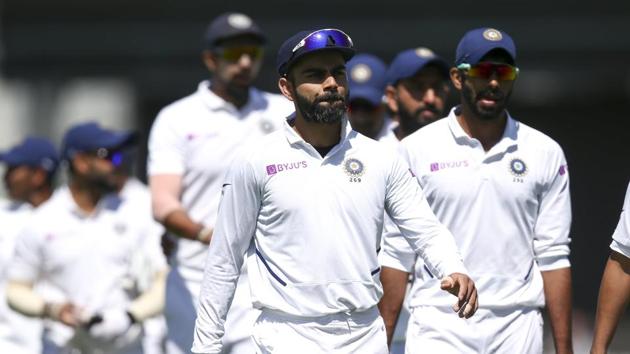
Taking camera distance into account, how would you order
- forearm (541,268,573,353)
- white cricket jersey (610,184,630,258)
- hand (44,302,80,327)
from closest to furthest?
white cricket jersey (610,184,630,258), forearm (541,268,573,353), hand (44,302,80,327)

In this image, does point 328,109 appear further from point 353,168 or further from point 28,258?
point 28,258

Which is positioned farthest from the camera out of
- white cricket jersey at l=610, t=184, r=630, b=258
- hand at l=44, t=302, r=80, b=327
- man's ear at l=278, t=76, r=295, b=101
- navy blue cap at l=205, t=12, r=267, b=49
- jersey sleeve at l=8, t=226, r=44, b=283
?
jersey sleeve at l=8, t=226, r=44, b=283

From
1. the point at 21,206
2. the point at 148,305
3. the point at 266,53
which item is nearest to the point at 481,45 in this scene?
the point at 148,305

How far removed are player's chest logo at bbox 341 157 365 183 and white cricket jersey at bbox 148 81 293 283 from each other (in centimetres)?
220

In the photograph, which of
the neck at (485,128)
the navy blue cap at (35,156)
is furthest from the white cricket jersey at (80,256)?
the neck at (485,128)

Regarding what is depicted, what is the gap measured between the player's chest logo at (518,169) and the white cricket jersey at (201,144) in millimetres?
1865

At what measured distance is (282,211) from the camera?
6.41 m

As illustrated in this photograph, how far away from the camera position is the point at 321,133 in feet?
21.4

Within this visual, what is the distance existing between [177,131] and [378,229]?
7.92 ft

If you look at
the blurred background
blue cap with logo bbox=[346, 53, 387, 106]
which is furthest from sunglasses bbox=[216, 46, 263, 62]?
the blurred background

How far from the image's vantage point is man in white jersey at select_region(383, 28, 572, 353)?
7.17 meters

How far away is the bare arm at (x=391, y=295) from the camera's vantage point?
24.0 feet

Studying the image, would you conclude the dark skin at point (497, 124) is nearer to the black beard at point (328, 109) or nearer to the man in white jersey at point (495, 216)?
the man in white jersey at point (495, 216)

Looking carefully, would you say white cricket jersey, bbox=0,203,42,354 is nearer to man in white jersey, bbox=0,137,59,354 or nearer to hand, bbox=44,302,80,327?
man in white jersey, bbox=0,137,59,354
